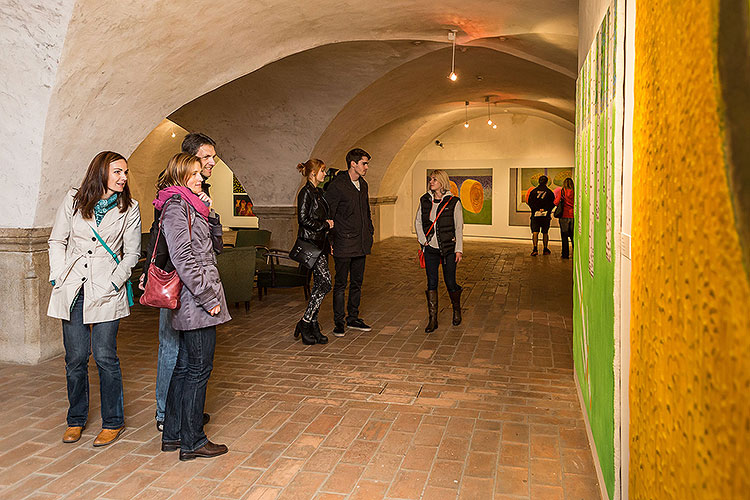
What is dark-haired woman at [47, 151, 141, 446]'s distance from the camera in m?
3.73

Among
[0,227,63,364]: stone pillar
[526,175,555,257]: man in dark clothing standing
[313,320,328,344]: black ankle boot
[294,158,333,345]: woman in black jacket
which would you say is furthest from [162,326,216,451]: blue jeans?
[526,175,555,257]: man in dark clothing standing

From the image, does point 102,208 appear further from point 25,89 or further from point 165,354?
point 25,89

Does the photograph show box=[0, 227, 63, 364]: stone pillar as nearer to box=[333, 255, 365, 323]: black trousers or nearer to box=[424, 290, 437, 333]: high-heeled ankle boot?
box=[333, 255, 365, 323]: black trousers

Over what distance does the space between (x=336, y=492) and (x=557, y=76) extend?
8944 millimetres

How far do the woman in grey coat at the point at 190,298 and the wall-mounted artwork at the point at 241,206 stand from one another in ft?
56.3

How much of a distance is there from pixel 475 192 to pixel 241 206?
7795 mm

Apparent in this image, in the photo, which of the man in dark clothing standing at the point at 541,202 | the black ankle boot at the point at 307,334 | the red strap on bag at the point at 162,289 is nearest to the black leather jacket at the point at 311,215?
the black ankle boot at the point at 307,334

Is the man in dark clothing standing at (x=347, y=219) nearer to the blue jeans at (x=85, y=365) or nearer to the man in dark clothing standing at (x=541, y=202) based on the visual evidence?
the blue jeans at (x=85, y=365)

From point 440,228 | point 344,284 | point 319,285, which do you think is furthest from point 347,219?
point 440,228

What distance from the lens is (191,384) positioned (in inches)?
142

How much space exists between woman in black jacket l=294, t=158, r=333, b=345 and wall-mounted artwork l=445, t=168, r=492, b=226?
13785 millimetres

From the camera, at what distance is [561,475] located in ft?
11.2

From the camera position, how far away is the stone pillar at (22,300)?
5.68 meters

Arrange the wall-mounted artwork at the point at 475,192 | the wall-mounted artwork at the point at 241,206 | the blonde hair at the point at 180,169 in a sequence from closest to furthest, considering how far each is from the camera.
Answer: the blonde hair at the point at 180,169 < the wall-mounted artwork at the point at 475,192 < the wall-mounted artwork at the point at 241,206
